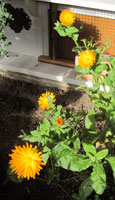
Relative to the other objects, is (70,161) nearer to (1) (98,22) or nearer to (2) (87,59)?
(2) (87,59)

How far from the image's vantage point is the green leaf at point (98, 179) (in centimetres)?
183

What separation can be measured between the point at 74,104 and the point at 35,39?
162 cm

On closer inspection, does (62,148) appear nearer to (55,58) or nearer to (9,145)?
(9,145)

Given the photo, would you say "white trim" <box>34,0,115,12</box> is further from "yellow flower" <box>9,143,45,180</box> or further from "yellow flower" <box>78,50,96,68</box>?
"yellow flower" <box>9,143,45,180</box>

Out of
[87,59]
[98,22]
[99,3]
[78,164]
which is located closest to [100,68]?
[87,59]

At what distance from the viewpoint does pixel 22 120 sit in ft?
13.2

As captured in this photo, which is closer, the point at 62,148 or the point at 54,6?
the point at 62,148

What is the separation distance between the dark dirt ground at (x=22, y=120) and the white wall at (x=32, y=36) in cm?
75

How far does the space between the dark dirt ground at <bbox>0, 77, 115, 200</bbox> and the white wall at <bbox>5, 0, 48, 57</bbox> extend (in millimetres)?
750

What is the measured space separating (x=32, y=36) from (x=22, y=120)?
188 centimetres

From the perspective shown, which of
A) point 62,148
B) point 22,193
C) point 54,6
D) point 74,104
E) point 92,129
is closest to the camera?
point 62,148

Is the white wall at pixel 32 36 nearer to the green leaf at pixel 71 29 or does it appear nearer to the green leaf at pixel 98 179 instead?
the green leaf at pixel 71 29

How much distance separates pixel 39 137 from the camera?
2424 millimetres

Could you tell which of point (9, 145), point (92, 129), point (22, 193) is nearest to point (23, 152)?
point (92, 129)
